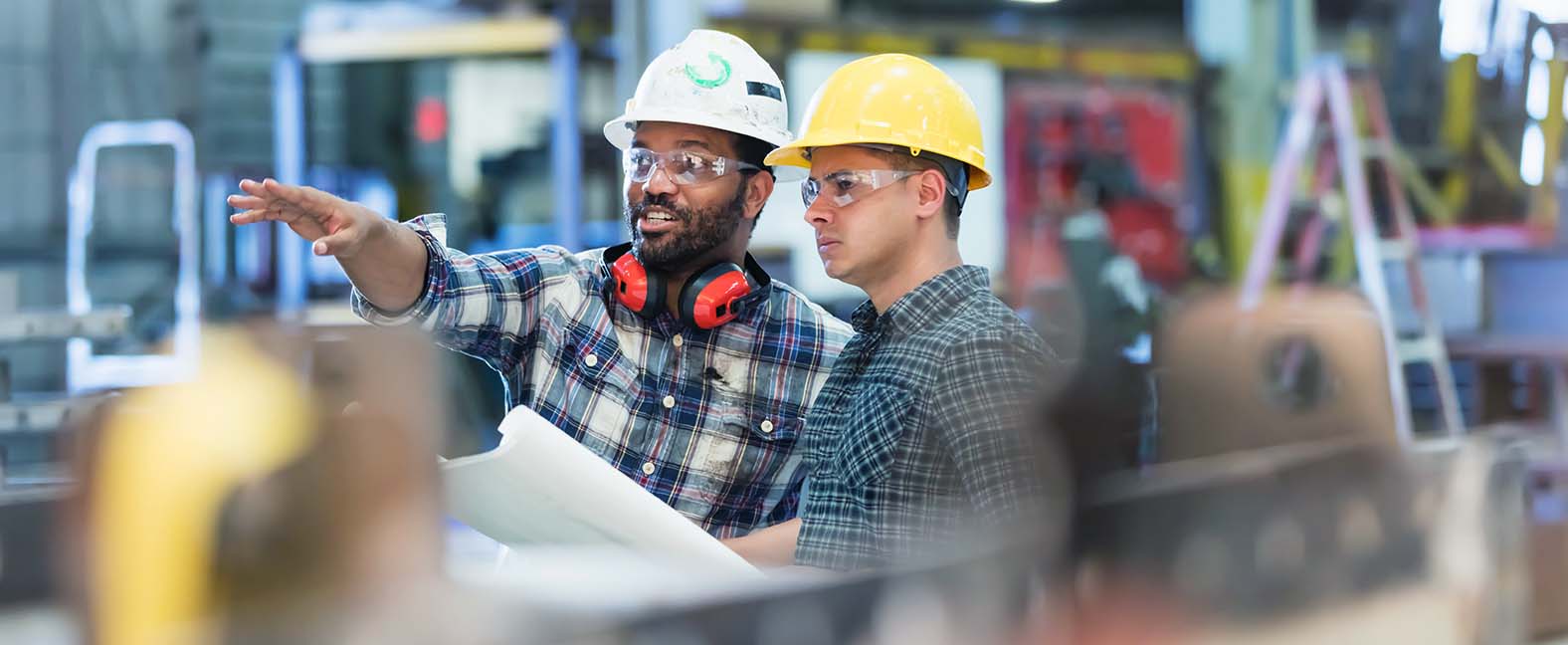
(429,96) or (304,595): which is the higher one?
(429,96)

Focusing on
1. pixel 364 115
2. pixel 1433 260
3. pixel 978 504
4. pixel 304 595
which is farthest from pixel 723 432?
pixel 364 115

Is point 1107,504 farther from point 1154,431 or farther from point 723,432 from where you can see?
point 723,432

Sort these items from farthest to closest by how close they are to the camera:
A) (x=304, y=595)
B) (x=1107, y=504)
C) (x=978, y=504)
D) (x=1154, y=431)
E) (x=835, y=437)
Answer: (x=835, y=437) < (x=978, y=504) < (x=1154, y=431) < (x=1107, y=504) < (x=304, y=595)

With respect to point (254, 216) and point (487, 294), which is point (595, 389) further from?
point (254, 216)

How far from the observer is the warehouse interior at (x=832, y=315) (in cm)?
62

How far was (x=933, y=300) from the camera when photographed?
77.7 inches

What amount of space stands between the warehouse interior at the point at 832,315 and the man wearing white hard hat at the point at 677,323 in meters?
0.07

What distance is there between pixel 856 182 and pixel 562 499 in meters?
0.69

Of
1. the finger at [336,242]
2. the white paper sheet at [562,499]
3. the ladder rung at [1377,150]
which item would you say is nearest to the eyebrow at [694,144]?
the finger at [336,242]

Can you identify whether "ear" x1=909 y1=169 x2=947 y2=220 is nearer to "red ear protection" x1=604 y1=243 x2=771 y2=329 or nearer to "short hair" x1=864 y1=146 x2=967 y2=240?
"short hair" x1=864 y1=146 x2=967 y2=240

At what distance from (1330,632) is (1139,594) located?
264 mm

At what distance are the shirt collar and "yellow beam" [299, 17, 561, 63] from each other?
595 centimetres

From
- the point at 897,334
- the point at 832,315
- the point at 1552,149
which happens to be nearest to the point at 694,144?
the point at 897,334

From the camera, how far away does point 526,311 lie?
7.74 feet
